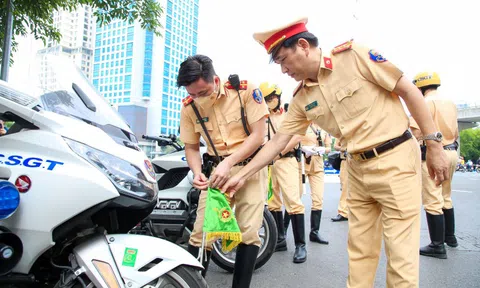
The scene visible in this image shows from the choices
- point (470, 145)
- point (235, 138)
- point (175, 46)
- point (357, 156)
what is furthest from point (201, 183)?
point (175, 46)

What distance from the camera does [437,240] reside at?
11.6 ft

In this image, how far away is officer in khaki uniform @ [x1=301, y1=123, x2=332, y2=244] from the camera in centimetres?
430

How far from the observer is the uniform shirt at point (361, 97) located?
1625 millimetres

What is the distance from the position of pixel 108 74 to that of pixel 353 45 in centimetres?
8587

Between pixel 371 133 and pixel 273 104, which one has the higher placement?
pixel 273 104

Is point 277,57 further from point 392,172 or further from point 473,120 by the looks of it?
point 473,120

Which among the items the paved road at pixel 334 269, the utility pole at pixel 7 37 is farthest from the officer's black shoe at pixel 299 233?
the utility pole at pixel 7 37

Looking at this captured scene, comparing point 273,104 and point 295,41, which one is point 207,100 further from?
point 273,104

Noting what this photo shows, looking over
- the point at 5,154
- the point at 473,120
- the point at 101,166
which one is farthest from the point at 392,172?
the point at 473,120

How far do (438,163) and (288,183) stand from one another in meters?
2.06

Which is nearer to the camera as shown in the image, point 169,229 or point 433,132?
point 433,132

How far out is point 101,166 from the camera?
1.49m

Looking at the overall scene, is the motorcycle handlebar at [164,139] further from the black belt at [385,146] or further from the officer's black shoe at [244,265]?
the black belt at [385,146]

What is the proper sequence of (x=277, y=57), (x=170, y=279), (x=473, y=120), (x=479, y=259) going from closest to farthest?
(x=170, y=279), (x=277, y=57), (x=479, y=259), (x=473, y=120)
